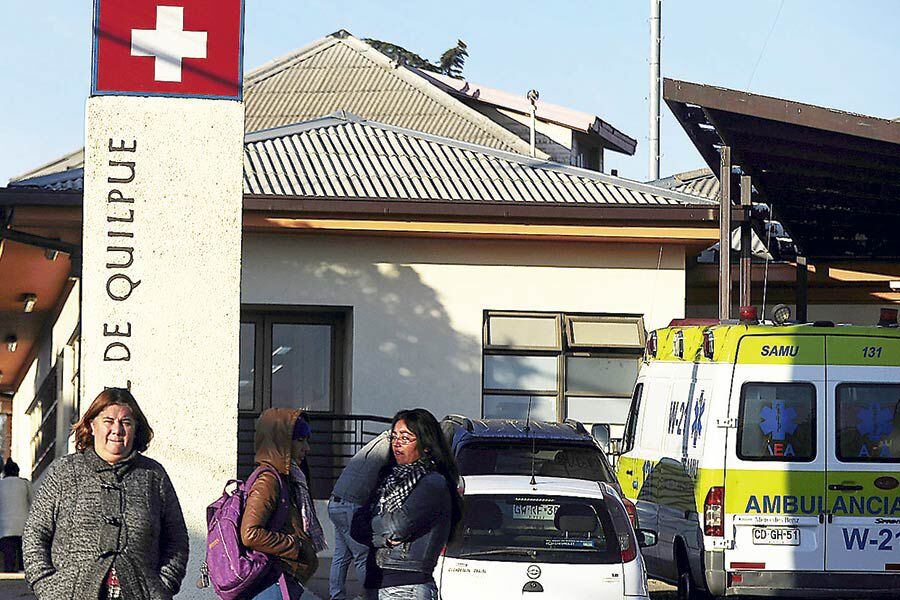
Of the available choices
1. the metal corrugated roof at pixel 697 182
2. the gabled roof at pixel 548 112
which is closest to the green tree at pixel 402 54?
the gabled roof at pixel 548 112

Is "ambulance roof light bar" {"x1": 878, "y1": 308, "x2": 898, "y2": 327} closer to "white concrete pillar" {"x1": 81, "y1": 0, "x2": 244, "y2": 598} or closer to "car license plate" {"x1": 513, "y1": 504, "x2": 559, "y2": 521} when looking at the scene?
"car license plate" {"x1": 513, "y1": 504, "x2": 559, "y2": 521}

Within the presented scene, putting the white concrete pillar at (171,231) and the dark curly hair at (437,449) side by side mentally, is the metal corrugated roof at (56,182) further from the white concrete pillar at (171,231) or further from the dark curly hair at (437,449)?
the dark curly hair at (437,449)

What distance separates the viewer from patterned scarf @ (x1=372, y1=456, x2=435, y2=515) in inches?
287

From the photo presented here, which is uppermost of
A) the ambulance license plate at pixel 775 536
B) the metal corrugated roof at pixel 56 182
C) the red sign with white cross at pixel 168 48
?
the metal corrugated roof at pixel 56 182

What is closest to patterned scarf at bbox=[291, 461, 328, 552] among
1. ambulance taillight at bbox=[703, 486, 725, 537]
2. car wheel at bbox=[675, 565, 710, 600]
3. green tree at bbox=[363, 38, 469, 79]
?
ambulance taillight at bbox=[703, 486, 725, 537]

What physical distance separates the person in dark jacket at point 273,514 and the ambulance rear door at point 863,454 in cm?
619

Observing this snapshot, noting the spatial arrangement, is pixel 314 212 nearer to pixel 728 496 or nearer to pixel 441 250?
pixel 441 250

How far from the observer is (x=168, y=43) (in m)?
8.95

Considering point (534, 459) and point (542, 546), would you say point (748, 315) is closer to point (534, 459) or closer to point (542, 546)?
point (534, 459)

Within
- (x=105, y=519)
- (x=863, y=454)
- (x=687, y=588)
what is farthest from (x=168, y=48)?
(x=863, y=454)

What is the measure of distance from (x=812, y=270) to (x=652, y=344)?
20.5 feet

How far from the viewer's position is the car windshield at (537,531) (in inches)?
337

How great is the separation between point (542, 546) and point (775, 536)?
3537mm

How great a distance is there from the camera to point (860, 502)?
1155 cm
